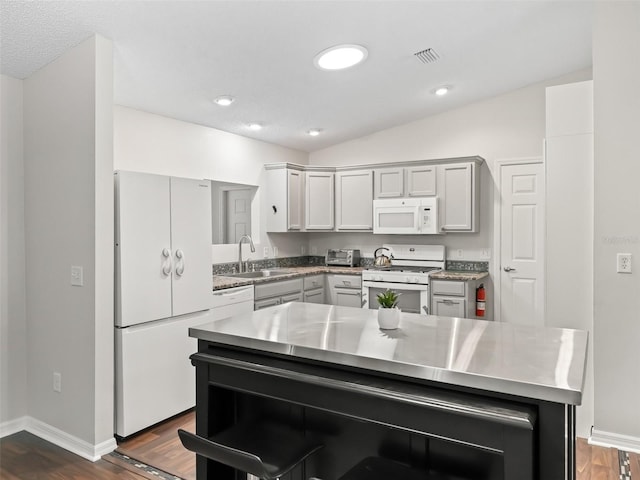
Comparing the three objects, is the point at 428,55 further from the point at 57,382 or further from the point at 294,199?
the point at 57,382

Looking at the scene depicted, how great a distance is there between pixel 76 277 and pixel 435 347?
228 centimetres

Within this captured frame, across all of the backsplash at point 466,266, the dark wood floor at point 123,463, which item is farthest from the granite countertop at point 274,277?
the dark wood floor at point 123,463

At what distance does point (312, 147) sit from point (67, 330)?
3843 millimetres

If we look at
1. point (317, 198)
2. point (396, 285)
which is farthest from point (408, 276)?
point (317, 198)

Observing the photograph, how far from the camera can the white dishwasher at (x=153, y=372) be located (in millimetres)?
2828

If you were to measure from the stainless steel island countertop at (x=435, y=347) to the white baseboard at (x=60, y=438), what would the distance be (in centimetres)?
141

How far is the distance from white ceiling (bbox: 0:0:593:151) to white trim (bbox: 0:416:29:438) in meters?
2.36

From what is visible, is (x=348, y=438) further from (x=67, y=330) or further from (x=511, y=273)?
(x=511, y=273)

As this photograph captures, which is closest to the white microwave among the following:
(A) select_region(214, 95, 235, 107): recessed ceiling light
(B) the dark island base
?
(A) select_region(214, 95, 235, 107): recessed ceiling light

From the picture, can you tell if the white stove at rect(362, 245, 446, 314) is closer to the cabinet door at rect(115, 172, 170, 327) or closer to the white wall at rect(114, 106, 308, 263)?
the white wall at rect(114, 106, 308, 263)

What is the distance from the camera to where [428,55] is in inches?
139

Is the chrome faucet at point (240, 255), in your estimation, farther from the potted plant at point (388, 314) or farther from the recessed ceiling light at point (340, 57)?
the potted plant at point (388, 314)

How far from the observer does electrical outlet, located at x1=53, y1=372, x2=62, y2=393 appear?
9.43 ft

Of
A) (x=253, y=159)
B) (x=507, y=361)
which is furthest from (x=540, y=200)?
(x=507, y=361)
